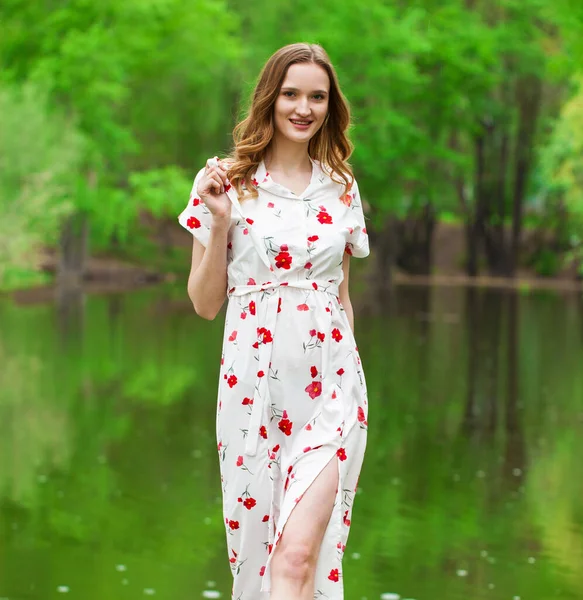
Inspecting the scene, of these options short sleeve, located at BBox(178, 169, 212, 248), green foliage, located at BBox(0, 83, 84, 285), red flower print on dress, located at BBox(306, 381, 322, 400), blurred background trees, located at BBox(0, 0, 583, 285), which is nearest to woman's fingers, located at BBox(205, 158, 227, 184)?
short sleeve, located at BBox(178, 169, 212, 248)

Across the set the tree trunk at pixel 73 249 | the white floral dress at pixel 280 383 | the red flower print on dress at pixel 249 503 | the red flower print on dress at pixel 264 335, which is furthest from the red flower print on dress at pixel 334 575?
the tree trunk at pixel 73 249

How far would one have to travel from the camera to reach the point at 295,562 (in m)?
3.81

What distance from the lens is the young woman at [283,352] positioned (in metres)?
3.88

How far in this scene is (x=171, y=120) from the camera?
1641 inches

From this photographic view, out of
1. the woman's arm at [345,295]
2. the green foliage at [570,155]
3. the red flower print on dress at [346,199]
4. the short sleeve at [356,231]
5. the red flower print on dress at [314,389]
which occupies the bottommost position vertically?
the red flower print on dress at [314,389]

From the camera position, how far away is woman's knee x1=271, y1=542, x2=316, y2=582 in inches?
150

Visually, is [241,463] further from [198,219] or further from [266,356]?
[198,219]

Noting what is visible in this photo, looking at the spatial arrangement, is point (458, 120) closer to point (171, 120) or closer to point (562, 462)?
point (171, 120)

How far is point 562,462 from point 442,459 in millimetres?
868

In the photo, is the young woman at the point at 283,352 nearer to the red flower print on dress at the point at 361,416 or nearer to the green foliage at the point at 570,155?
the red flower print on dress at the point at 361,416

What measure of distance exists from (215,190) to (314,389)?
0.63m

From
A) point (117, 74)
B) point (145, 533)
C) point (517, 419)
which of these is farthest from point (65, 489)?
point (117, 74)

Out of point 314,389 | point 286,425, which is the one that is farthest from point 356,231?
point 286,425

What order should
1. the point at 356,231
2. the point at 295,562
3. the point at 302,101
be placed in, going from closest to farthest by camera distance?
the point at 295,562
the point at 302,101
the point at 356,231
